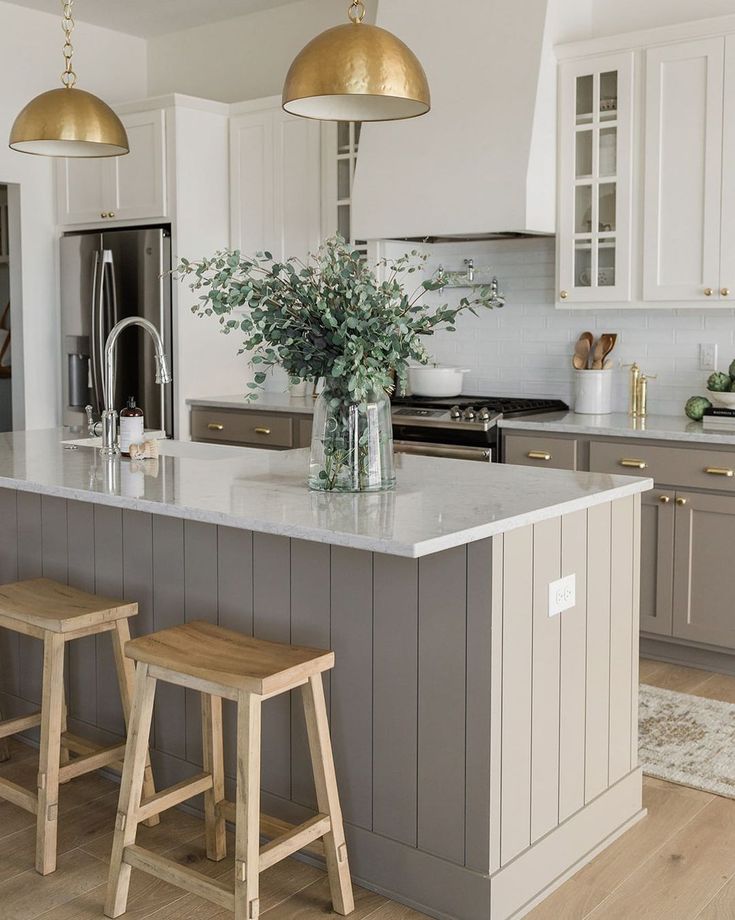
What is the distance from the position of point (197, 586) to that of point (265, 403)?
108 inches

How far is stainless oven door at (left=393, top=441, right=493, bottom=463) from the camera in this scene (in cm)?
473

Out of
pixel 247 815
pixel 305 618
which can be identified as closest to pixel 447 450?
pixel 305 618

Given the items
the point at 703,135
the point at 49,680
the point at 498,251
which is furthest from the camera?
the point at 498,251

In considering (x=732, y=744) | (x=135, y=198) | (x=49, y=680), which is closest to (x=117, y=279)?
(x=135, y=198)

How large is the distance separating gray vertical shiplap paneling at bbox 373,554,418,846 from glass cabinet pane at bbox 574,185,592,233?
106 inches

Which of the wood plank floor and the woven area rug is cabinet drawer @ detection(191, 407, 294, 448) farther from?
the wood plank floor

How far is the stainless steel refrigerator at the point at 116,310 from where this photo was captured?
5727mm

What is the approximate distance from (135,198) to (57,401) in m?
1.33

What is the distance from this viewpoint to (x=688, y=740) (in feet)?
11.9

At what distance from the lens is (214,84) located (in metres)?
6.40

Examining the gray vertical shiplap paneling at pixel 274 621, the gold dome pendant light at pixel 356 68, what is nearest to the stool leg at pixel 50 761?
the gray vertical shiplap paneling at pixel 274 621

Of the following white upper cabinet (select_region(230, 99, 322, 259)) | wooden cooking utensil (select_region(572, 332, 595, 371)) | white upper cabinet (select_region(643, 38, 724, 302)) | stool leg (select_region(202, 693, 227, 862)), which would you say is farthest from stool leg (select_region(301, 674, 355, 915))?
white upper cabinet (select_region(230, 99, 322, 259))

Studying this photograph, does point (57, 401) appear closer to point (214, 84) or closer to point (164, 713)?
point (214, 84)

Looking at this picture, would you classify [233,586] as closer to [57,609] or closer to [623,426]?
[57,609]
